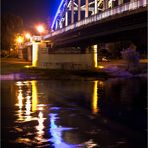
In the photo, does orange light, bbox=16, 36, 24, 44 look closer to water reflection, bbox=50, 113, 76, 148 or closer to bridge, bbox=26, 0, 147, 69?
bridge, bbox=26, 0, 147, 69

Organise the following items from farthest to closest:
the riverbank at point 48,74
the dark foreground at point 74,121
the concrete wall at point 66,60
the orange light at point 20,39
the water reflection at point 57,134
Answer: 1. the orange light at point 20,39
2. the concrete wall at point 66,60
3. the riverbank at point 48,74
4. the dark foreground at point 74,121
5. the water reflection at point 57,134

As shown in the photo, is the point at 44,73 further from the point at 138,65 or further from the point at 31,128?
the point at 31,128

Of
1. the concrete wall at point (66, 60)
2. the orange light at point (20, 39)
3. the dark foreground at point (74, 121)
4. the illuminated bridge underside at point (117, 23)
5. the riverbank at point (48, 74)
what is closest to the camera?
the dark foreground at point (74, 121)

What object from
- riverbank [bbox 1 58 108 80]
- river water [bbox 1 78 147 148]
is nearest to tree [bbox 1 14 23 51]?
riverbank [bbox 1 58 108 80]

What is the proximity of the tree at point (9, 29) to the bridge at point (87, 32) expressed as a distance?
2999 cm

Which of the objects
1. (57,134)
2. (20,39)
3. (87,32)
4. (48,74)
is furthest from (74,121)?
(20,39)

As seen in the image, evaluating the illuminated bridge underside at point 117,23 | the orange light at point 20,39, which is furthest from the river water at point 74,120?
the orange light at point 20,39

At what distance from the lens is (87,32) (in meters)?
71.1

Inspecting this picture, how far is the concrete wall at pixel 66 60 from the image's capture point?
102062 millimetres

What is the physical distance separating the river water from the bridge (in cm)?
800

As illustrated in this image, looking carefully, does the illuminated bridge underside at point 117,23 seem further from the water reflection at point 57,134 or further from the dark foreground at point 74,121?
the water reflection at point 57,134

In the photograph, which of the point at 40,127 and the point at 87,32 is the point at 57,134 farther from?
the point at 87,32

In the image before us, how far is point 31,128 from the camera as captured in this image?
2855 cm

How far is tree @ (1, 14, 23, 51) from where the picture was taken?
169125 millimetres
